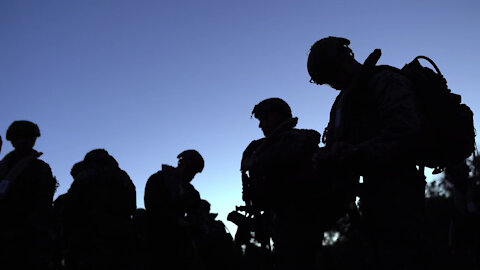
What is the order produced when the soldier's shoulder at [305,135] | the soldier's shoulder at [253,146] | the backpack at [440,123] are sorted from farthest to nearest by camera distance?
the soldier's shoulder at [253,146] → the soldier's shoulder at [305,135] → the backpack at [440,123]

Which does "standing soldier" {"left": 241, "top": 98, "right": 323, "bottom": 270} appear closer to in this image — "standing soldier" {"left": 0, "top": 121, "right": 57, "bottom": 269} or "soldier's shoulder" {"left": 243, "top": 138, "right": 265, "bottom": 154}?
"soldier's shoulder" {"left": 243, "top": 138, "right": 265, "bottom": 154}

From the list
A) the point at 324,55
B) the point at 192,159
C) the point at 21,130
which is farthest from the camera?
the point at 192,159

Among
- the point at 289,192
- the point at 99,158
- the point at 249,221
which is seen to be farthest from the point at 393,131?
the point at 99,158

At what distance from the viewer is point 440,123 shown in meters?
2.56

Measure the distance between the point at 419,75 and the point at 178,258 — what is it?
470 cm

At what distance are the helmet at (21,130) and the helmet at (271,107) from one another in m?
2.81

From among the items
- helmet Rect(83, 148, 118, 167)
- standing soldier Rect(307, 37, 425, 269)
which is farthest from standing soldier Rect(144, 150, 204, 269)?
standing soldier Rect(307, 37, 425, 269)

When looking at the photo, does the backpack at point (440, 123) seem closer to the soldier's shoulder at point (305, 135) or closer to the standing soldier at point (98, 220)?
the soldier's shoulder at point (305, 135)

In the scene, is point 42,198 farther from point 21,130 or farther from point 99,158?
point 99,158

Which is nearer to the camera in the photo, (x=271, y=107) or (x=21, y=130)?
(x=271, y=107)

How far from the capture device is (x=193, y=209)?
22.9ft

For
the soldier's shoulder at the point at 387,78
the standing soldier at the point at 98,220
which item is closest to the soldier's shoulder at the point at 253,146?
the soldier's shoulder at the point at 387,78

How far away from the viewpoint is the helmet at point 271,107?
14.2 ft

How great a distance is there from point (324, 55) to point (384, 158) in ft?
3.45
